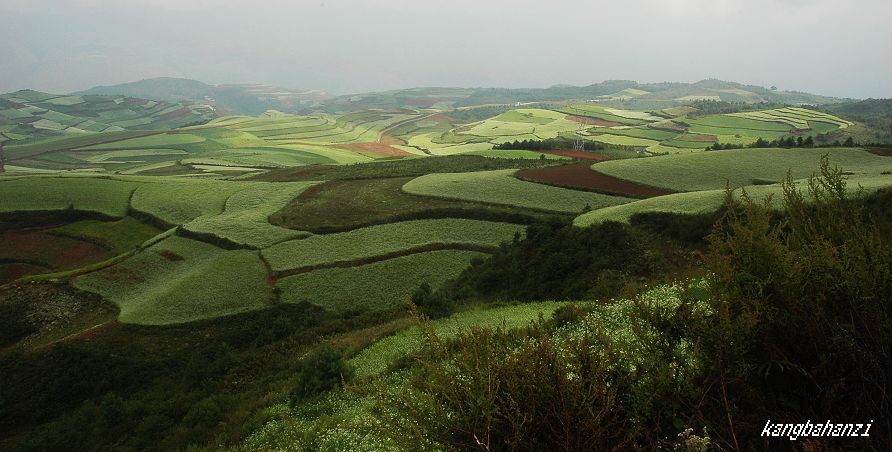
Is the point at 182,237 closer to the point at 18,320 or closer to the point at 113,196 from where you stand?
the point at 18,320

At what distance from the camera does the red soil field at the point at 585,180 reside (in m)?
53.7

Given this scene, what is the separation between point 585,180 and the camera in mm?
58781

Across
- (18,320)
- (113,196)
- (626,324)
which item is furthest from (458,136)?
(626,324)

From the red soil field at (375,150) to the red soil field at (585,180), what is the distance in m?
77.3

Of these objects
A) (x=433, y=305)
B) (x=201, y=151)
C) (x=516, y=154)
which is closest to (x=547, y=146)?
(x=516, y=154)

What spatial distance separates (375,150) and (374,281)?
113745mm

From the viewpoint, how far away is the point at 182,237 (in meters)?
50.0

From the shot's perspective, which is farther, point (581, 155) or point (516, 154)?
point (516, 154)

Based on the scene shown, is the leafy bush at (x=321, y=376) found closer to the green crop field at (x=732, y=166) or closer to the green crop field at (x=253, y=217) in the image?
the green crop field at (x=253, y=217)

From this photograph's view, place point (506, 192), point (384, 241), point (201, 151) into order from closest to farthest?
point (384, 241)
point (506, 192)
point (201, 151)

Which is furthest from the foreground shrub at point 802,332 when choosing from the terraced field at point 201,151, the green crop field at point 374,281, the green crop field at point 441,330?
the terraced field at point 201,151

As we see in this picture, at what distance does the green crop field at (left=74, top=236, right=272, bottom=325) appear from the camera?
120ft

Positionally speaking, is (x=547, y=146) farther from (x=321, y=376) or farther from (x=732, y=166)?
(x=321, y=376)

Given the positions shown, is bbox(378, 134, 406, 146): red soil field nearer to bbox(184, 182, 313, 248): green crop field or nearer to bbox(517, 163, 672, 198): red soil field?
bbox(184, 182, 313, 248): green crop field
